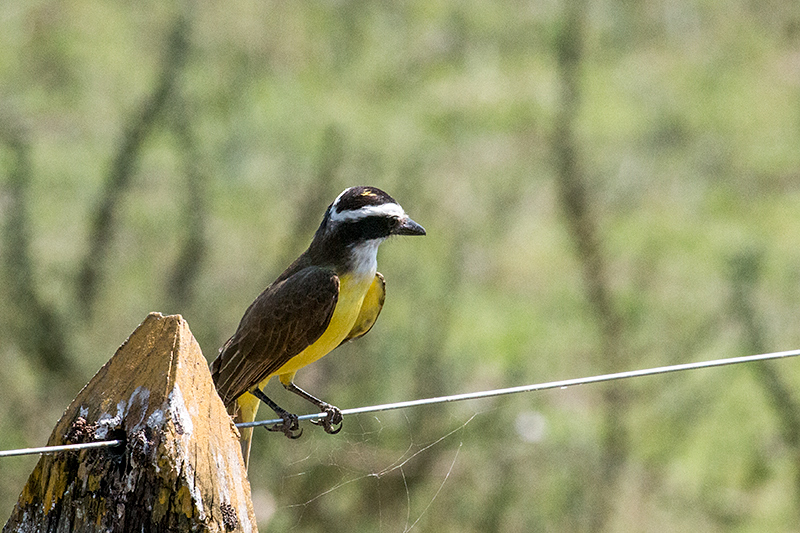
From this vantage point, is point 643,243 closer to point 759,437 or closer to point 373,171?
point 759,437

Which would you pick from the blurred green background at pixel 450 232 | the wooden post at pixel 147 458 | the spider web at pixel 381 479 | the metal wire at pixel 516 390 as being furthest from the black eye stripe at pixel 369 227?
the wooden post at pixel 147 458

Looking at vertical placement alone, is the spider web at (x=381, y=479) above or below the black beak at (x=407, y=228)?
below

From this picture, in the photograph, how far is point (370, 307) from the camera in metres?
3.96

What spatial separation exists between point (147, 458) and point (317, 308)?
1906 mm

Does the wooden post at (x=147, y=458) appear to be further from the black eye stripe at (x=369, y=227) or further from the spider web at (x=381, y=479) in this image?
the spider web at (x=381, y=479)

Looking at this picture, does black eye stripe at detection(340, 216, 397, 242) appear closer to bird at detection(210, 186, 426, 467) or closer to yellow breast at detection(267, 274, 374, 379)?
bird at detection(210, 186, 426, 467)

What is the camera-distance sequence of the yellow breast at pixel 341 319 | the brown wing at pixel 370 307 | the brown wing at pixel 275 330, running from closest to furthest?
the brown wing at pixel 275 330, the yellow breast at pixel 341 319, the brown wing at pixel 370 307

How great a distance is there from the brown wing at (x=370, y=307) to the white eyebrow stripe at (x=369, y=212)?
0.72 feet

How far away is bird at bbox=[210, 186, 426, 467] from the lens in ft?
11.4

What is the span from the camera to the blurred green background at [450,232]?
18.1 ft

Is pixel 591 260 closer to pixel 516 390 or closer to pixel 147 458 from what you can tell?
pixel 516 390

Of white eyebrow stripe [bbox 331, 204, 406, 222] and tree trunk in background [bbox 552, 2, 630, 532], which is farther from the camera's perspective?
tree trunk in background [bbox 552, 2, 630, 532]

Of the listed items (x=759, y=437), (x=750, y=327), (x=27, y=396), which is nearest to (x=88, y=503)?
(x=27, y=396)

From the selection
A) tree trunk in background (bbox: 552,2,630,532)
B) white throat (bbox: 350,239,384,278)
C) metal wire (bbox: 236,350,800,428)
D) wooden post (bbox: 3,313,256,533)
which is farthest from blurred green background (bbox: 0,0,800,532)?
wooden post (bbox: 3,313,256,533)
